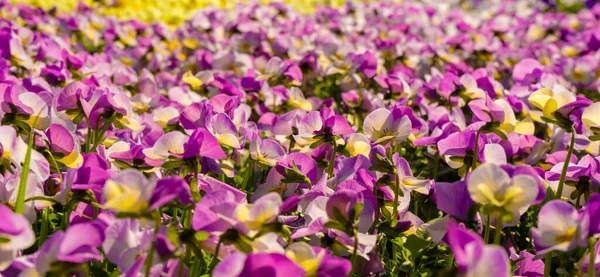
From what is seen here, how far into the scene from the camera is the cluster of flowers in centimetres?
105

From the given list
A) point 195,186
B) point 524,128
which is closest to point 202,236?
point 195,186

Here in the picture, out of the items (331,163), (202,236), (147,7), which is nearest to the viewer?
(202,236)

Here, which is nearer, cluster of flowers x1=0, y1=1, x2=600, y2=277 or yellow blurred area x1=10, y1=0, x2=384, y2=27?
cluster of flowers x1=0, y1=1, x2=600, y2=277

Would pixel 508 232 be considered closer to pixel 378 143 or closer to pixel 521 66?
pixel 378 143

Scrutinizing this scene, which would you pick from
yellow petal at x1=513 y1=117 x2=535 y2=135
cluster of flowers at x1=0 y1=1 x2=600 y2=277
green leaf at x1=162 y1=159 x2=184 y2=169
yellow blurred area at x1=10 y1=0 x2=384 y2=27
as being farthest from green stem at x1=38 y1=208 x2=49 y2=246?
yellow blurred area at x1=10 y1=0 x2=384 y2=27

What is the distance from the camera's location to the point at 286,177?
1.49 meters

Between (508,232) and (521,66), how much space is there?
143 cm

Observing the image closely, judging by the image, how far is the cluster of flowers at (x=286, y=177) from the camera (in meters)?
1.05

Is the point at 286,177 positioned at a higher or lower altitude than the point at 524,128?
higher

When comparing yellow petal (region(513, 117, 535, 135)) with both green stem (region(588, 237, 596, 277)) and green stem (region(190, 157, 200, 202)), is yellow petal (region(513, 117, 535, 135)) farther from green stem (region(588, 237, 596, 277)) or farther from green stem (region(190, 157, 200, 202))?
green stem (region(190, 157, 200, 202))

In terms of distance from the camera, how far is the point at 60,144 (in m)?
1.47

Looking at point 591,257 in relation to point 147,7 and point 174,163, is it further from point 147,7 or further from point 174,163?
point 147,7

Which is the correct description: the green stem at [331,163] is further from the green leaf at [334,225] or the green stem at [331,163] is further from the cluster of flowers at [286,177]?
the green leaf at [334,225]

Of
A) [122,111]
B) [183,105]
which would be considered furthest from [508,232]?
[183,105]
